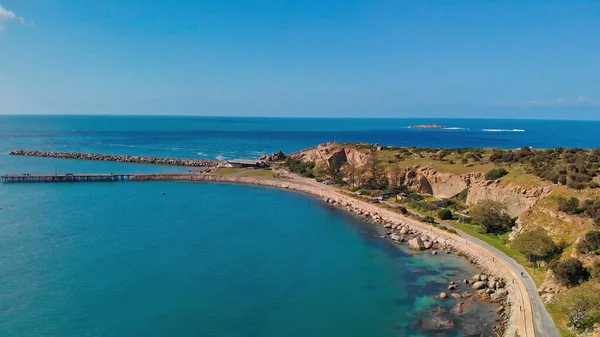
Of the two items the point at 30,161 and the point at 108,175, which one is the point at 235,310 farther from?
the point at 30,161

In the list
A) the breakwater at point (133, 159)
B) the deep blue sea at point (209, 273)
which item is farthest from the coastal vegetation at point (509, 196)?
the breakwater at point (133, 159)

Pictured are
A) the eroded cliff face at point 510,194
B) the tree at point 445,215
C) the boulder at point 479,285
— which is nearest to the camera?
the boulder at point 479,285

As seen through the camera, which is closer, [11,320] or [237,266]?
[11,320]

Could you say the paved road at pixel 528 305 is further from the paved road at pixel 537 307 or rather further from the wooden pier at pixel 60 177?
the wooden pier at pixel 60 177

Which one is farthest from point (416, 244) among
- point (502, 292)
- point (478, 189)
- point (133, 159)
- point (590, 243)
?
point (133, 159)

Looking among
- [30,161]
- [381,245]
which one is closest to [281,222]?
[381,245]

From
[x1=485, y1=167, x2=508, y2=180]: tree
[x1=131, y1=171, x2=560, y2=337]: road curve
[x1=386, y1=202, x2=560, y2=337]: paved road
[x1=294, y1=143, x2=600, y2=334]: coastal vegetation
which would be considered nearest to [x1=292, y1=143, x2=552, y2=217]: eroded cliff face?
[x1=294, y1=143, x2=600, y2=334]: coastal vegetation
